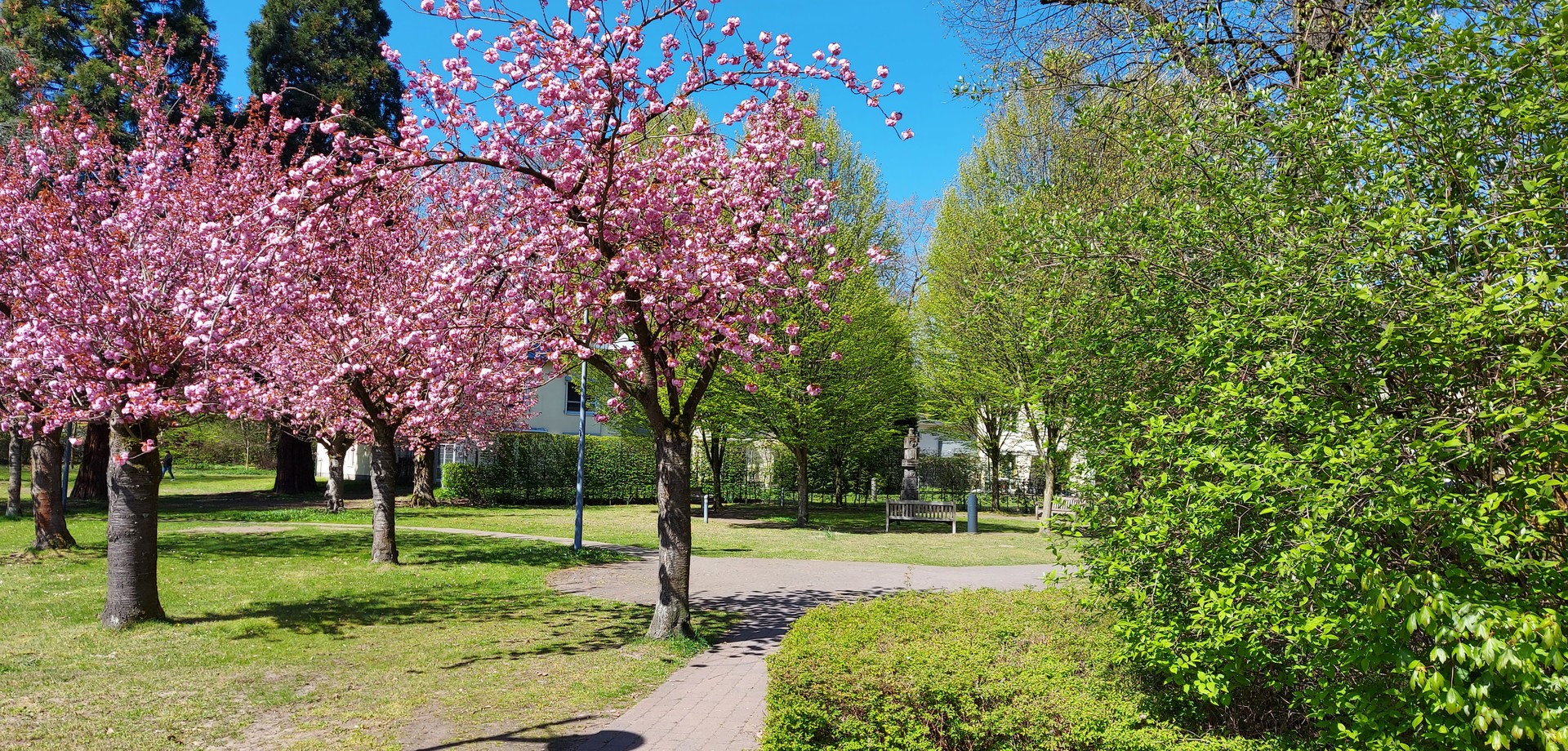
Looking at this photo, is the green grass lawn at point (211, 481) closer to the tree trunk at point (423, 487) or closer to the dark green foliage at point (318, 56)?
the tree trunk at point (423, 487)

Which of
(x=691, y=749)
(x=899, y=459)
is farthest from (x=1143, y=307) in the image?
(x=899, y=459)

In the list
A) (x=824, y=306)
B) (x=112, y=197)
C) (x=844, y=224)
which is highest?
(x=844, y=224)

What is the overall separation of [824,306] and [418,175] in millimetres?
6185

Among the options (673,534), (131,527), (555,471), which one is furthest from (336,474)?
(673,534)

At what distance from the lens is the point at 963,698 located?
4.34 meters

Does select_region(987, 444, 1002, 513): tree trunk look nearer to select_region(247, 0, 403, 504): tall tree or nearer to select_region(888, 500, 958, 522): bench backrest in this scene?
select_region(888, 500, 958, 522): bench backrest

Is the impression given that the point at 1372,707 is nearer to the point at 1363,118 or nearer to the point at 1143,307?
the point at 1143,307

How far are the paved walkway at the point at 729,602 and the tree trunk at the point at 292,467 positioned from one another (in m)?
11.6

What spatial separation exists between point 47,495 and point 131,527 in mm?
6979

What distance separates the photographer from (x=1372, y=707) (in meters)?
3.21

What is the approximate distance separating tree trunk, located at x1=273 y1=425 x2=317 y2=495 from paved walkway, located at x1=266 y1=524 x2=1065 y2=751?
1160cm

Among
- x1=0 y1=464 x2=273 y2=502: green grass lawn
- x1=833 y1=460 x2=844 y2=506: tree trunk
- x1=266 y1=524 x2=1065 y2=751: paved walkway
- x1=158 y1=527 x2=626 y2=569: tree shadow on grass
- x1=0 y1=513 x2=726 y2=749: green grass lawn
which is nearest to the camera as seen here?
x1=266 y1=524 x2=1065 y2=751: paved walkway

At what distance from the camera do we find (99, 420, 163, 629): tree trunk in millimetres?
8398

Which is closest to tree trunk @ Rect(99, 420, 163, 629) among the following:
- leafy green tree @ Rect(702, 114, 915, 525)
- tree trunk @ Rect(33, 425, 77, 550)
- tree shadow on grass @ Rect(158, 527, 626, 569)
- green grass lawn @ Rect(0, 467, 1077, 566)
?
tree shadow on grass @ Rect(158, 527, 626, 569)
